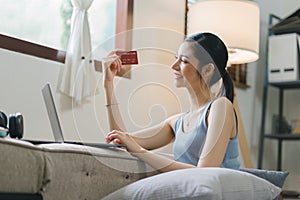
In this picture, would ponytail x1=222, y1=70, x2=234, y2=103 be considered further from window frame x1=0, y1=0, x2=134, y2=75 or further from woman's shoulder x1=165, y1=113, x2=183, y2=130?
window frame x1=0, y1=0, x2=134, y2=75

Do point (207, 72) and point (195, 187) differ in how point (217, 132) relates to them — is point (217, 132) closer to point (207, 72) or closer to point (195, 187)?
point (207, 72)

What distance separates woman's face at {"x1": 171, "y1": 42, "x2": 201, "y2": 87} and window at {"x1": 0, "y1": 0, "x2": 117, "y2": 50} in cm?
99

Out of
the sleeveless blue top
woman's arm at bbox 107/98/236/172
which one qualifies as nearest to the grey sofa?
woman's arm at bbox 107/98/236/172

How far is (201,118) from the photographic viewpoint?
1815 mm

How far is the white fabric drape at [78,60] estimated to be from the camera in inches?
98.5

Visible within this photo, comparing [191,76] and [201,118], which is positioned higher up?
[191,76]

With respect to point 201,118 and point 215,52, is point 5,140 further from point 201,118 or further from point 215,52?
point 215,52

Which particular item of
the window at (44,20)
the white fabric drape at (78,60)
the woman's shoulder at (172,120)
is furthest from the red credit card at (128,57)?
the window at (44,20)

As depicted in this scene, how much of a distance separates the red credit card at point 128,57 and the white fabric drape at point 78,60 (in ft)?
2.54

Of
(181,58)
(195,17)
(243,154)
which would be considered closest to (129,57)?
(181,58)

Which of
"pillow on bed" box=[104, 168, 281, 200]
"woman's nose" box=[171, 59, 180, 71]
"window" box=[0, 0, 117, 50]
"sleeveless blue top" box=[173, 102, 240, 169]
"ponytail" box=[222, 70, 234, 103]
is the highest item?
"window" box=[0, 0, 117, 50]

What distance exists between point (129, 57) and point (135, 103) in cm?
14

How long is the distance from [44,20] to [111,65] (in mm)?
1016

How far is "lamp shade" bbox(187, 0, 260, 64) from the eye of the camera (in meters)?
3.04
